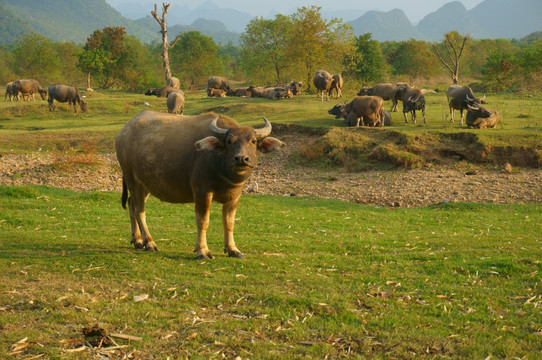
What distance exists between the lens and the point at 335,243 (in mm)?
9547

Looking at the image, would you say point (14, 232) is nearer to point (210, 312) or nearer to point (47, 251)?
point (47, 251)

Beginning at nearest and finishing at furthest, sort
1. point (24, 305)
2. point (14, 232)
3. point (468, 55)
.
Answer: point (24, 305) → point (14, 232) → point (468, 55)

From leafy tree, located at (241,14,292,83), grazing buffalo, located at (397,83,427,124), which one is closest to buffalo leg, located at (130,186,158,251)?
grazing buffalo, located at (397,83,427,124)

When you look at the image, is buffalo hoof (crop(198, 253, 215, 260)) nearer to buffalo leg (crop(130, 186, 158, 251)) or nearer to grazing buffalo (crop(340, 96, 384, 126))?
buffalo leg (crop(130, 186, 158, 251))

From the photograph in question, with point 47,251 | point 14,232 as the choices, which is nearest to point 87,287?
point 47,251

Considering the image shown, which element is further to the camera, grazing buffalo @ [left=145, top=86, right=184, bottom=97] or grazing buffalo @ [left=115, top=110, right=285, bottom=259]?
grazing buffalo @ [left=145, top=86, right=184, bottom=97]

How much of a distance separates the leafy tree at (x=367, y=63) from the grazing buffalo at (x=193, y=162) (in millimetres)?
35887

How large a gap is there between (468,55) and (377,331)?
68704mm

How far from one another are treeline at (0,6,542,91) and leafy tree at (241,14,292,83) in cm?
9

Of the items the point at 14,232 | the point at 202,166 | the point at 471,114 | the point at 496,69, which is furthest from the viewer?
the point at 496,69

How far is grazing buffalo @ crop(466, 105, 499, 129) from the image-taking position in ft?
66.2

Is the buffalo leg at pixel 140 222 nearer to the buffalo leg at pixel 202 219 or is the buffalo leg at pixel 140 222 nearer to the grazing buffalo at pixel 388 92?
the buffalo leg at pixel 202 219

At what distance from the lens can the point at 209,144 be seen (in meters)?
7.24

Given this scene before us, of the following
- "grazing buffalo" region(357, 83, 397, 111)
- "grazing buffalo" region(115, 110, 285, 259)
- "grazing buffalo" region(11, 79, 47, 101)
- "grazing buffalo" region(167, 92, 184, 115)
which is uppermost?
"grazing buffalo" region(11, 79, 47, 101)
